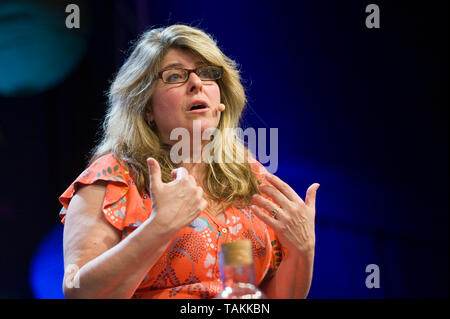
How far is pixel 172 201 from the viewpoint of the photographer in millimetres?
972

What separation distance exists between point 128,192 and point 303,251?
52 cm

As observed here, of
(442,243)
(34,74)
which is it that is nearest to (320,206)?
(442,243)

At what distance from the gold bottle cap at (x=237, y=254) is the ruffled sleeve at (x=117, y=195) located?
0.52 meters

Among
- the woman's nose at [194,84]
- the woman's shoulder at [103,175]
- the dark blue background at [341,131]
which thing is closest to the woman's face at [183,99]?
the woman's nose at [194,84]

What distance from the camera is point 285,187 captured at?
43.7 inches

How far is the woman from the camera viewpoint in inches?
40.1

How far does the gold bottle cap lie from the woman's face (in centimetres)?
66

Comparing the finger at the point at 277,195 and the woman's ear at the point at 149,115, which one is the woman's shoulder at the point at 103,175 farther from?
the finger at the point at 277,195

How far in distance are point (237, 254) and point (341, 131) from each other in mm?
1757

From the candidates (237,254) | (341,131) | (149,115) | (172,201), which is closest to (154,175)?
(172,201)

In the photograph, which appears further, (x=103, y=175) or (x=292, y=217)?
(x=103, y=175)

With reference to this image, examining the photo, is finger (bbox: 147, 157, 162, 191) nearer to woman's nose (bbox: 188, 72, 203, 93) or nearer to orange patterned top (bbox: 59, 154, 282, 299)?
orange patterned top (bbox: 59, 154, 282, 299)

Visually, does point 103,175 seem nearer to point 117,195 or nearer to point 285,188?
point 117,195

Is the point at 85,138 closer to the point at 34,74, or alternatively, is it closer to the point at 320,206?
the point at 34,74
